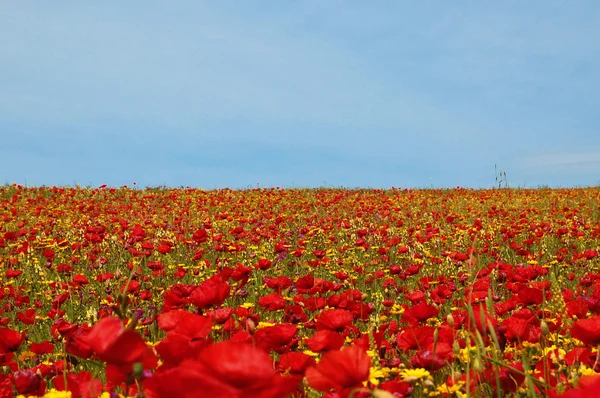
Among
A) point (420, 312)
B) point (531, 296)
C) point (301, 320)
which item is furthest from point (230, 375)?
point (301, 320)

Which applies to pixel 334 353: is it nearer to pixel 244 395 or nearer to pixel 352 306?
pixel 244 395

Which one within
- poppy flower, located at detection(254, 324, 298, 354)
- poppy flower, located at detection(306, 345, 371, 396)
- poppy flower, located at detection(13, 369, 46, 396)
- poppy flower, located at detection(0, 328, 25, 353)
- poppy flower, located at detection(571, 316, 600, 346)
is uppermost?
poppy flower, located at detection(306, 345, 371, 396)

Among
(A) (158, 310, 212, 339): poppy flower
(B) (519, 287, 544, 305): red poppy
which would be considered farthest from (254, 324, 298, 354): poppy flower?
(B) (519, 287, 544, 305): red poppy

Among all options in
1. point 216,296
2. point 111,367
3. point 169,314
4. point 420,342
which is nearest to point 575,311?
point 420,342

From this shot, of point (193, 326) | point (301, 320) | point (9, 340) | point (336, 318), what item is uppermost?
point (193, 326)

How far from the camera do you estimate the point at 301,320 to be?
3170 mm

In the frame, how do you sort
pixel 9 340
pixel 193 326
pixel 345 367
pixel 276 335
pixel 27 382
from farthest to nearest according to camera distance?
pixel 9 340
pixel 276 335
pixel 27 382
pixel 193 326
pixel 345 367

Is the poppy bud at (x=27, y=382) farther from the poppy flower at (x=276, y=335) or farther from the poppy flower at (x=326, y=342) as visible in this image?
the poppy flower at (x=326, y=342)

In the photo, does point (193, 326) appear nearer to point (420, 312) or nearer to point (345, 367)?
point (345, 367)

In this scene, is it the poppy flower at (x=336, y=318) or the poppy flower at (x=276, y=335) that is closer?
the poppy flower at (x=276, y=335)

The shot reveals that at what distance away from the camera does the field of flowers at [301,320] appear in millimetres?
1149

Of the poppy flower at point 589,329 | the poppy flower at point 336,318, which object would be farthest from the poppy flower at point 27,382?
the poppy flower at point 589,329

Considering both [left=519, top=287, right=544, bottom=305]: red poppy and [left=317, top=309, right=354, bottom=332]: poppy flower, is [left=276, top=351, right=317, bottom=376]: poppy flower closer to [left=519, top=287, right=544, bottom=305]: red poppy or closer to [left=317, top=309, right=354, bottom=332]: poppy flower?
[left=317, top=309, right=354, bottom=332]: poppy flower

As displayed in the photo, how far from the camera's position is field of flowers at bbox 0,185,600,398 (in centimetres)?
115
